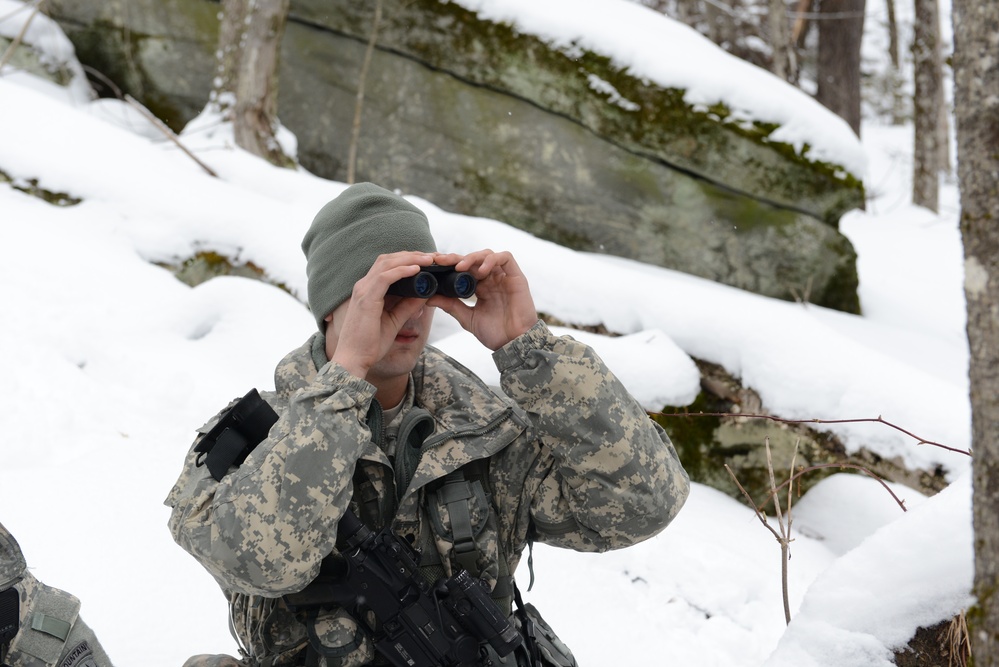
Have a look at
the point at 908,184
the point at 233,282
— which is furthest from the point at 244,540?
the point at 908,184

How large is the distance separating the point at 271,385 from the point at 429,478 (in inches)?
93.7

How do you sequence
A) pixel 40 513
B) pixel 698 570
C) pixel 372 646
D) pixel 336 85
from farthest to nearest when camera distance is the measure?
pixel 336 85 → pixel 698 570 → pixel 40 513 → pixel 372 646

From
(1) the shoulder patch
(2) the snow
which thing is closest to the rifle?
(1) the shoulder patch

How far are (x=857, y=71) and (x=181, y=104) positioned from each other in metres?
7.74

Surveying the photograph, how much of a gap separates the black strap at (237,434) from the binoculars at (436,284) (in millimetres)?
351

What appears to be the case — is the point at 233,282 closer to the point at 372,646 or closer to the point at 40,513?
the point at 40,513

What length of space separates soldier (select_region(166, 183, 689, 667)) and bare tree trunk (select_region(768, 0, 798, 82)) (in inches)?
330

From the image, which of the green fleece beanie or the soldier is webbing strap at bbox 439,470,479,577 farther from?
the green fleece beanie

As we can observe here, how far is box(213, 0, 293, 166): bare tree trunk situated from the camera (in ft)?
20.4

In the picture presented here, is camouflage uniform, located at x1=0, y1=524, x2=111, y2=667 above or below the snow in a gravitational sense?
above

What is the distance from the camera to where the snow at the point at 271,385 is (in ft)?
8.48

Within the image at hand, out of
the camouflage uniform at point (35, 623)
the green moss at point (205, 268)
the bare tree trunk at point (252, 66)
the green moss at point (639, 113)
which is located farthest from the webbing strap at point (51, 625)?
the green moss at point (639, 113)

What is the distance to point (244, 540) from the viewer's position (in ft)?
5.08

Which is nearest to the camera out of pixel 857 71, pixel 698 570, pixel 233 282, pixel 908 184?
pixel 698 570
